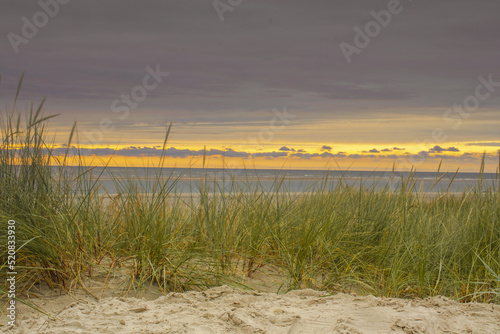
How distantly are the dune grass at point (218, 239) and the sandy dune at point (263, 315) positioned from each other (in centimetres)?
26

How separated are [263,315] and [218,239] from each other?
1.19 metres

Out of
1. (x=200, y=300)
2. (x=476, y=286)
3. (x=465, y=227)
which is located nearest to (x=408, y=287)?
(x=476, y=286)

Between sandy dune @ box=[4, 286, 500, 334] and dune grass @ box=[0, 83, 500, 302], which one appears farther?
dune grass @ box=[0, 83, 500, 302]

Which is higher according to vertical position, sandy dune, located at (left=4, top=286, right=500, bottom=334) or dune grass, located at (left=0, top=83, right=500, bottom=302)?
dune grass, located at (left=0, top=83, right=500, bottom=302)

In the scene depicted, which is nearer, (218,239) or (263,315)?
(263,315)

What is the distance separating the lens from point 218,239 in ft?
12.5

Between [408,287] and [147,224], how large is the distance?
2.20 metres

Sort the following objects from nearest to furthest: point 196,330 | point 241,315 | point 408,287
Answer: point 196,330, point 241,315, point 408,287

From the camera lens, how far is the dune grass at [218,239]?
321 cm

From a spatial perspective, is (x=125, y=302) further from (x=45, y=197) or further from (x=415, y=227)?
(x=415, y=227)

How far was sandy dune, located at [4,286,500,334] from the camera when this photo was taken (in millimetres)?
2590

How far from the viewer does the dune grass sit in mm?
3213

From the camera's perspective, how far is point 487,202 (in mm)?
4543

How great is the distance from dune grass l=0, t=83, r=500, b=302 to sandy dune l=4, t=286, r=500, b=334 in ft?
0.85
